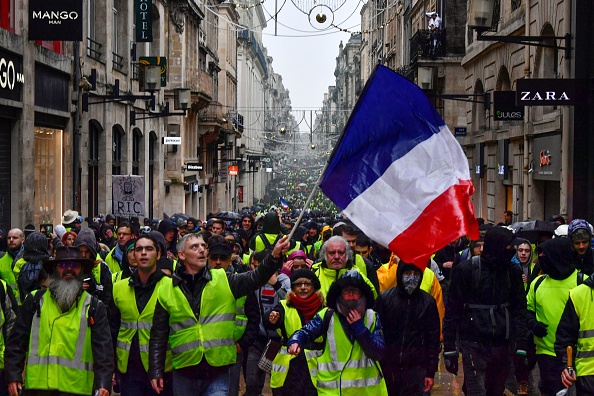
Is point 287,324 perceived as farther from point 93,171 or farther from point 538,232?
point 93,171

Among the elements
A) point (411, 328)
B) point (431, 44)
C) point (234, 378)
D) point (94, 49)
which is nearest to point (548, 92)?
point (234, 378)

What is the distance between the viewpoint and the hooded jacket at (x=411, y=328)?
7445 millimetres

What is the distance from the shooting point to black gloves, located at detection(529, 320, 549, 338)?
8.39 m

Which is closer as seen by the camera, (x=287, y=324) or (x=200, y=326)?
(x=200, y=326)

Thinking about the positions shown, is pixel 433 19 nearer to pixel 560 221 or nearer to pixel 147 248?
pixel 560 221

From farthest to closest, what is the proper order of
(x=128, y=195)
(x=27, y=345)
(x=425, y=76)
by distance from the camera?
(x=425, y=76)
(x=128, y=195)
(x=27, y=345)

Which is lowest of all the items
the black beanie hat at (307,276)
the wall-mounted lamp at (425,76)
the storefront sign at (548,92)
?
the black beanie hat at (307,276)

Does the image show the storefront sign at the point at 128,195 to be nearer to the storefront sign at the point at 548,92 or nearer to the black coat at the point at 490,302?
the storefront sign at the point at 548,92

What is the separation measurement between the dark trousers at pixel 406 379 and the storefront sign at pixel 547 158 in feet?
42.4

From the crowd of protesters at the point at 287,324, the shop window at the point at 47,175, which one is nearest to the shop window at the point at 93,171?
the shop window at the point at 47,175

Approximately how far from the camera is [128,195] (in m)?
19.8

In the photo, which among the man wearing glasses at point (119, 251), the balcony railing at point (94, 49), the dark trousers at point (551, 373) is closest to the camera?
the dark trousers at point (551, 373)

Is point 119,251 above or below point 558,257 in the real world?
below

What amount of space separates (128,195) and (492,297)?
41.8ft
